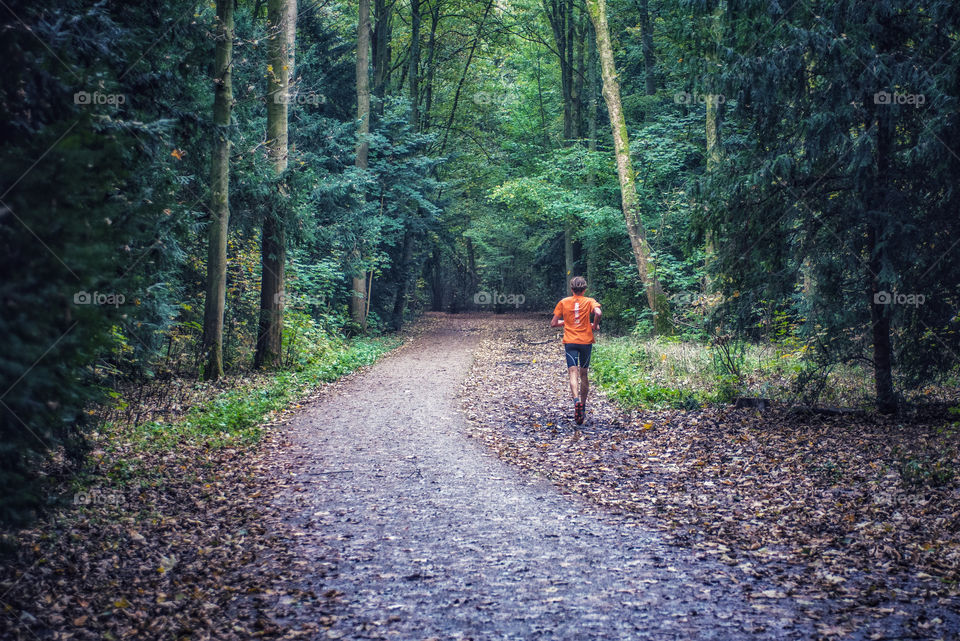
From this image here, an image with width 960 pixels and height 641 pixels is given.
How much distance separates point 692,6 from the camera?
10.2 meters

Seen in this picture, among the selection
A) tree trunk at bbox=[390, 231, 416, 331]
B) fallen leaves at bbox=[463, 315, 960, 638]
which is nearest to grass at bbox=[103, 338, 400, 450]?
fallen leaves at bbox=[463, 315, 960, 638]

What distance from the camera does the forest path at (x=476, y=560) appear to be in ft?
13.3

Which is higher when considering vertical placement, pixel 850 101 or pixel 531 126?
pixel 531 126

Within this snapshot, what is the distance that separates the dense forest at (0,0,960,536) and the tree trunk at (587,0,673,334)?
7 centimetres

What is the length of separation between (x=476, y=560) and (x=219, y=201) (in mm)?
9533

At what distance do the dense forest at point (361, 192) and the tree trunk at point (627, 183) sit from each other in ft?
0.22

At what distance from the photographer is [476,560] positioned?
5102mm

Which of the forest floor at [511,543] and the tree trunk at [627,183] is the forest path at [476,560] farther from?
the tree trunk at [627,183]

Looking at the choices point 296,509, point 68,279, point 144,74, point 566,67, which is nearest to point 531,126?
point 566,67

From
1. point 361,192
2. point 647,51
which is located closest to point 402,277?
point 361,192

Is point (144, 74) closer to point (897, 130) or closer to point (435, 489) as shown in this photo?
point (435, 489)

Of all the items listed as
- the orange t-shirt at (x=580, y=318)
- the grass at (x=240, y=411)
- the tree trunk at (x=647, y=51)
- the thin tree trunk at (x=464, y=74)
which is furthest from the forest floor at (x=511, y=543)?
the thin tree trunk at (x=464, y=74)

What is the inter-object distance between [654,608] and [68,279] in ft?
13.5

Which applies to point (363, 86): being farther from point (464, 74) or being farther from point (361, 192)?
point (464, 74)
